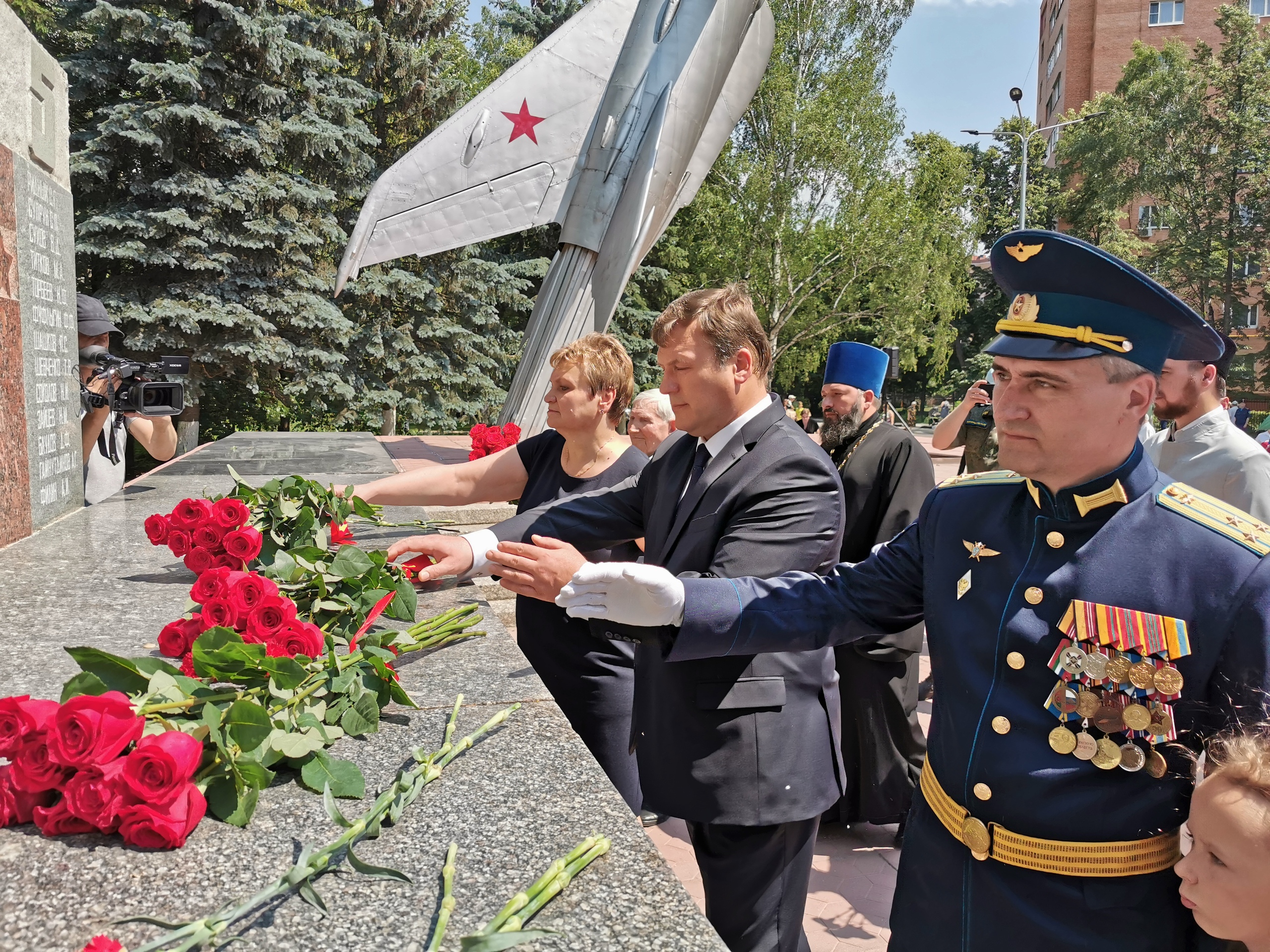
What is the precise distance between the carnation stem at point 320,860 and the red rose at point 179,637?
1.66 feet

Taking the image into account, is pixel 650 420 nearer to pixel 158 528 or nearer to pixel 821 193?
pixel 158 528

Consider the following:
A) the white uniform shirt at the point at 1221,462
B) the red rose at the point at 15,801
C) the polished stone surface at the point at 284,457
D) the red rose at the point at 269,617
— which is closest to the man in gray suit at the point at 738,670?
the red rose at the point at 269,617

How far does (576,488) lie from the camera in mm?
→ 3020

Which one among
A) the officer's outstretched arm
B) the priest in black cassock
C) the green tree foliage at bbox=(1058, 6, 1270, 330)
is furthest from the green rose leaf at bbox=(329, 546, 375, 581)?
the green tree foliage at bbox=(1058, 6, 1270, 330)

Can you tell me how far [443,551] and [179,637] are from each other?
78cm

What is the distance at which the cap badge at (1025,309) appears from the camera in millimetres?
1486

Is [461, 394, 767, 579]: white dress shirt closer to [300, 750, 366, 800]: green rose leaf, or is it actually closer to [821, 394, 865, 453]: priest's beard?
[300, 750, 366, 800]: green rose leaf

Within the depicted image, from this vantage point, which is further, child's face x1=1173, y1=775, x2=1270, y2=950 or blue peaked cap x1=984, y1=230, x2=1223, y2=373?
blue peaked cap x1=984, y1=230, x2=1223, y2=373

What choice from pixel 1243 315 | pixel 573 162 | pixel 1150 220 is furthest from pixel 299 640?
pixel 1243 315

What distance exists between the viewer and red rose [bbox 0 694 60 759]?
126 centimetres

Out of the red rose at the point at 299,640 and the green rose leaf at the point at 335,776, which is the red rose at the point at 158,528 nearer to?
the red rose at the point at 299,640

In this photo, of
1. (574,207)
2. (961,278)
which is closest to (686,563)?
(574,207)

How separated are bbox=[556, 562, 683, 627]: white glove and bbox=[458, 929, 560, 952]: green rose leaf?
661mm

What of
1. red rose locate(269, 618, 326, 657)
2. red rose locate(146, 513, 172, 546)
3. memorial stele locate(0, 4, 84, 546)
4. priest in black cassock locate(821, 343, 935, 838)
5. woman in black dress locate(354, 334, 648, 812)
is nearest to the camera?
red rose locate(269, 618, 326, 657)
